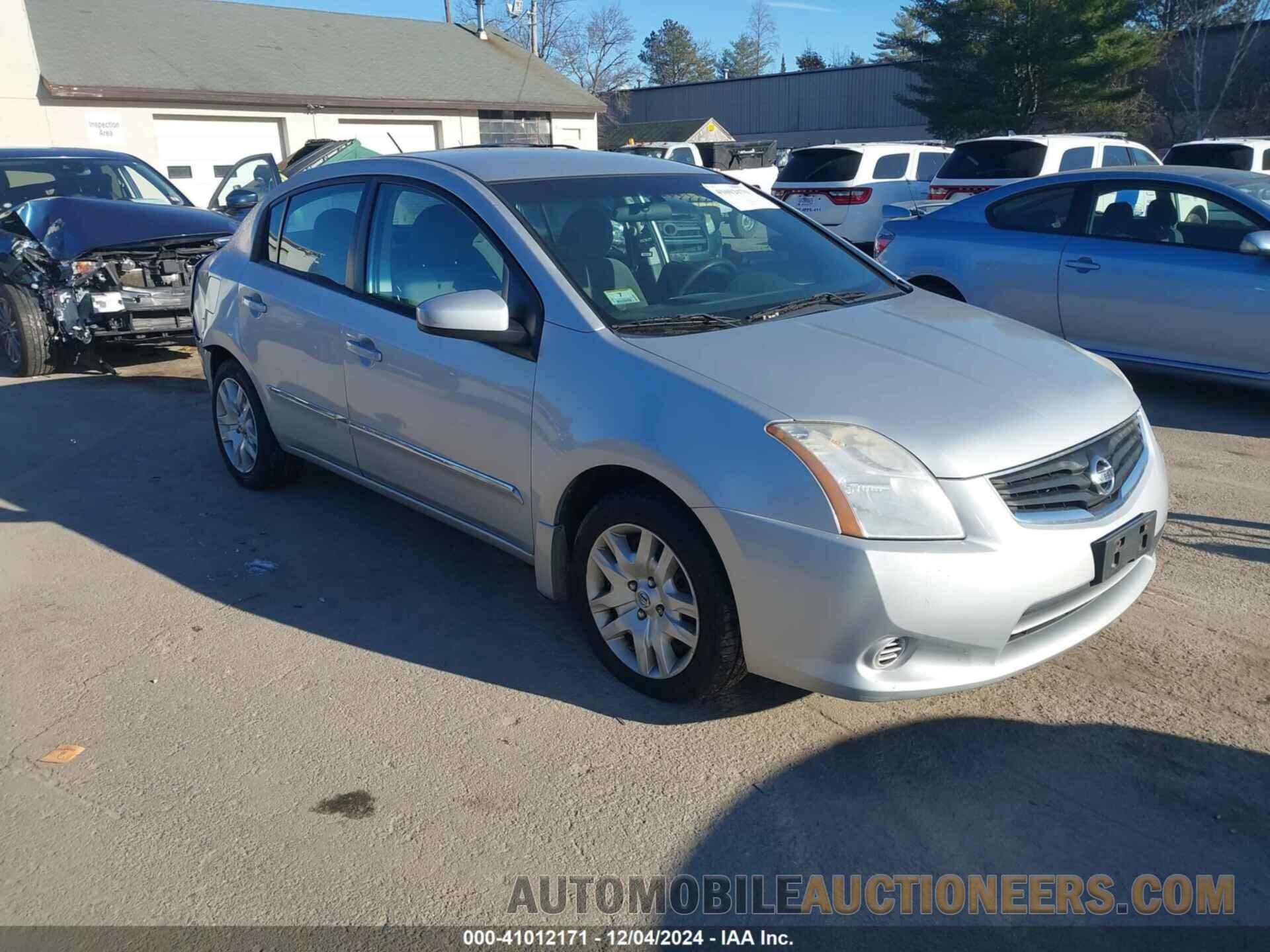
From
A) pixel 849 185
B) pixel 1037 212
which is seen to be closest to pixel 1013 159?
pixel 849 185

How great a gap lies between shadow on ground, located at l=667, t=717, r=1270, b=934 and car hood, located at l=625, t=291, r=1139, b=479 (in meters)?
0.90

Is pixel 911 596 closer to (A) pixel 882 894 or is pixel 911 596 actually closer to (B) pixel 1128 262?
(A) pixel 882 894

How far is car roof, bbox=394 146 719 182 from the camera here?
4.25 metres

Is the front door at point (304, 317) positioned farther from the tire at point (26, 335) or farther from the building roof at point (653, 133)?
the building roof at point (653, 133)

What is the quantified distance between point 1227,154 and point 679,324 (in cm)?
1353

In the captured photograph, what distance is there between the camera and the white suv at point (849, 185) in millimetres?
14633

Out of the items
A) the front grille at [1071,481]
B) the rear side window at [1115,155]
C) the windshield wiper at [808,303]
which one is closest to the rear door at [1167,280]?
the windshield wiper at [808,303]

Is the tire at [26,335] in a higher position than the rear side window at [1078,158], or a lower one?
lower

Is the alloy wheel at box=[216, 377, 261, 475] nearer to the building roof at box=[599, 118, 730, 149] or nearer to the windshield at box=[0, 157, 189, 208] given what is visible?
the windshield at box=[0, 157, 189, 208]

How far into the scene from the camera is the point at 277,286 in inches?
198

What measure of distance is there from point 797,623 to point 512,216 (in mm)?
1909

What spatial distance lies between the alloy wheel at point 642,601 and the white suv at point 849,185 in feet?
38.4

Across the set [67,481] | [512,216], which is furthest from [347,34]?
[512,216]

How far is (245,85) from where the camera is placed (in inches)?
881
